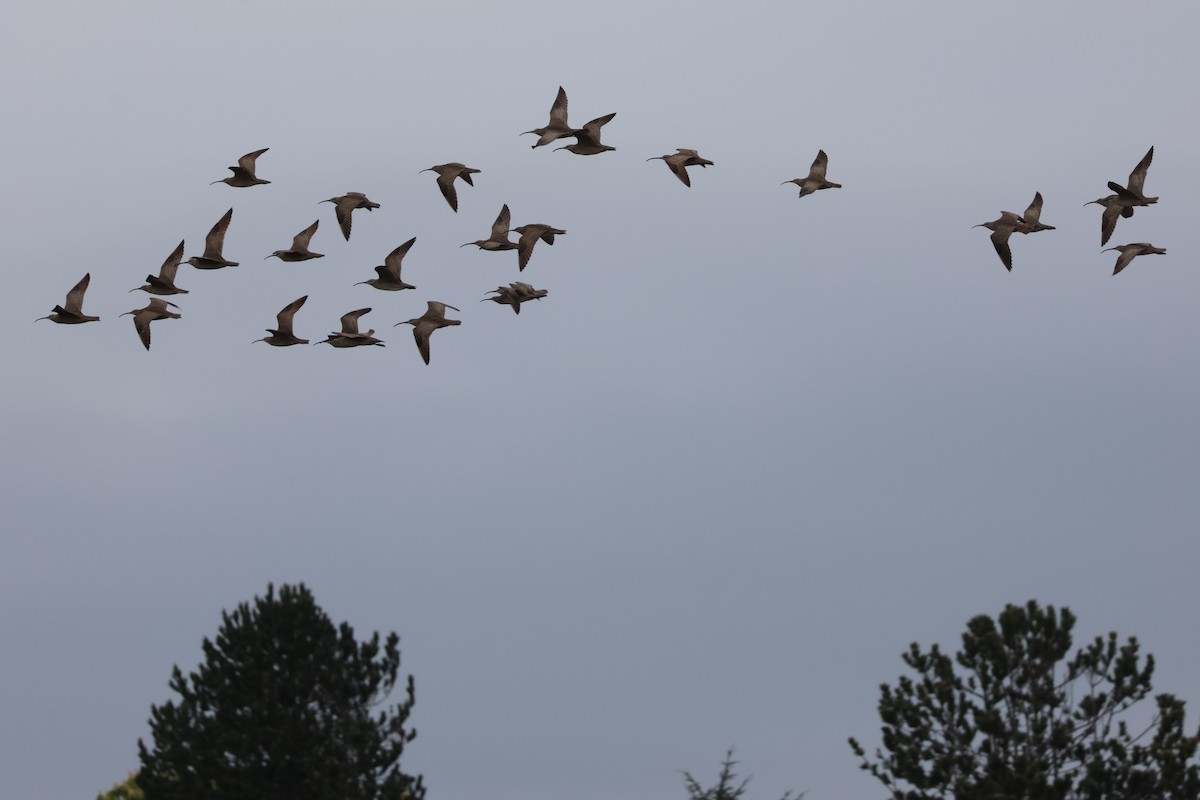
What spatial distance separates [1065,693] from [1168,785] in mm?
3499

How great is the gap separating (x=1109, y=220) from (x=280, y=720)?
1113 inches

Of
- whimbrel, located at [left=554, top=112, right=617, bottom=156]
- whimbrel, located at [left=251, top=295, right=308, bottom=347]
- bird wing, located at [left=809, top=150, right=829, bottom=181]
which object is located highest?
bird wing, located at [left=809, top=150, right=829, bottom=181]

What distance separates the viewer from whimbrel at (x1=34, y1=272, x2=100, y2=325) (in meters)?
37.1

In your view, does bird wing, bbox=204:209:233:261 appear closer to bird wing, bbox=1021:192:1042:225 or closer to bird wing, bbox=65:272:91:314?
bird wing, bbox=65:272:91:314

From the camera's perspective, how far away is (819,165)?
42125 mm

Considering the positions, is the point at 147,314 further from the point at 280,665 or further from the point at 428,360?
the point at 280,665

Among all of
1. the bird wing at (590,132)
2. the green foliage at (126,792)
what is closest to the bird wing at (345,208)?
the bird wing at (590,132)

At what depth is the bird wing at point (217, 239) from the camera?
37878mm

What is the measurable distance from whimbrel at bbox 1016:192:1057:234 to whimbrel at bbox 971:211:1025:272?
0.25 ft

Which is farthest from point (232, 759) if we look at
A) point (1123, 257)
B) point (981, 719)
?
point (1123, 257)

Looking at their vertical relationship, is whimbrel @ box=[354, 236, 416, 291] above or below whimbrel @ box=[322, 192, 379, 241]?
below

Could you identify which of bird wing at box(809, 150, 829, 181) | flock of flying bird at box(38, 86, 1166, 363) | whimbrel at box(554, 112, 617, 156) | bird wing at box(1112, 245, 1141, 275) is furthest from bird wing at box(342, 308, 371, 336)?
bird wing at box(1112, 245, 1141, 275)

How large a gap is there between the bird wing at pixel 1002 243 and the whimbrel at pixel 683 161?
5721mm

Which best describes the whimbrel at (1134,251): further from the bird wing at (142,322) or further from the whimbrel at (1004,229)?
the bird wing at (142,322)
